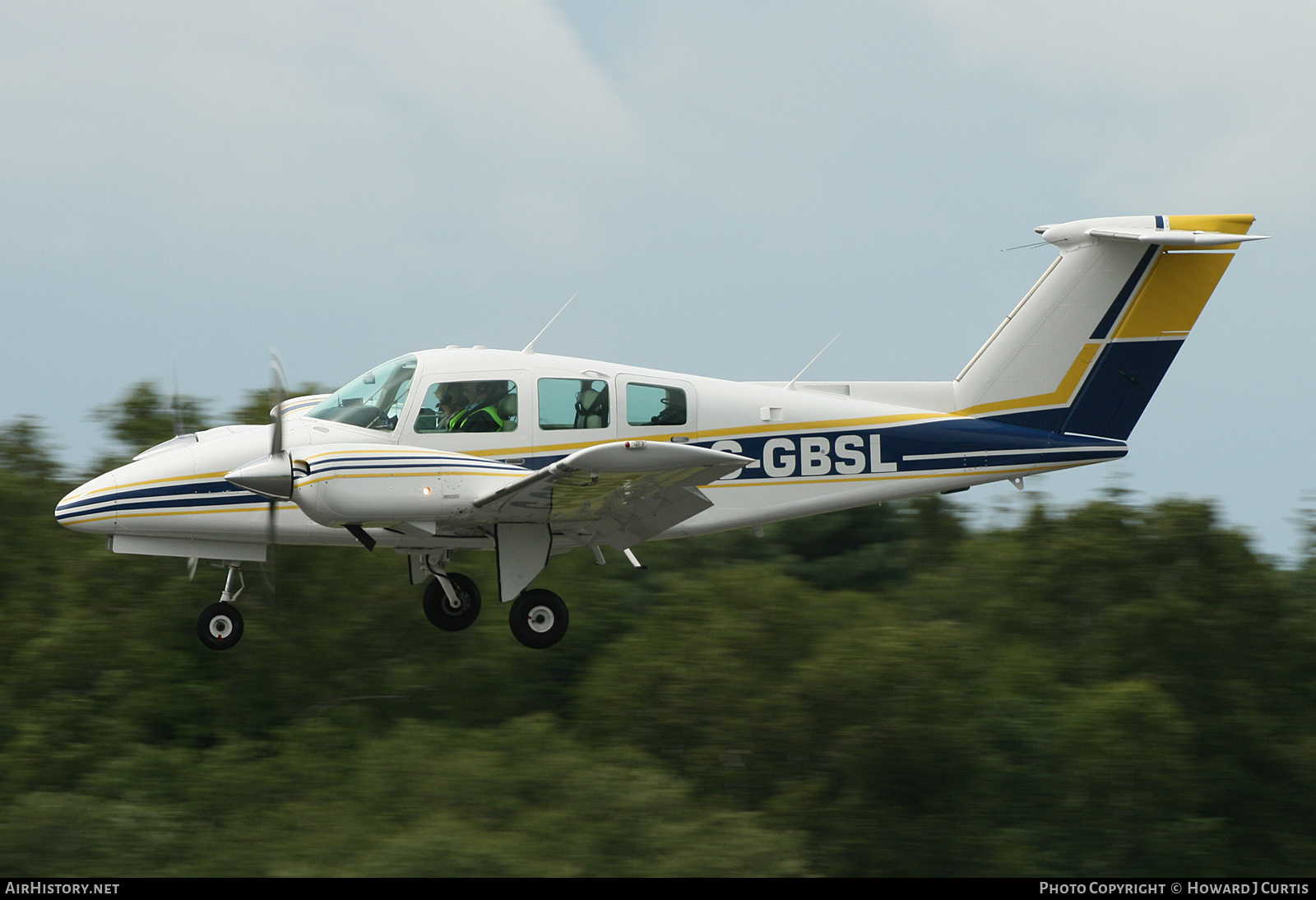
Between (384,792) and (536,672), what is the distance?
4.35 m

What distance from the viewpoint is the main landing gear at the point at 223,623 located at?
12.0 m

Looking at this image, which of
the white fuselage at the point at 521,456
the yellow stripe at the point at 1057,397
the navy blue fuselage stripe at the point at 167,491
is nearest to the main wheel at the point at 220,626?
the white fuselage at the point at 521,456

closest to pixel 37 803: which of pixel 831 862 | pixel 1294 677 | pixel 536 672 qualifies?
pixel 536 672

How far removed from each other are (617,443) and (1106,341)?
5.30 metres

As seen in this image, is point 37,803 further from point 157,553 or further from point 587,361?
point 587,361

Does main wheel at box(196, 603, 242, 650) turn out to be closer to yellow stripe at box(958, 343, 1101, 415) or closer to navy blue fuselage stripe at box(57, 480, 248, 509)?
navy blue fuselage stripe at box(57, 480, 248, 509)

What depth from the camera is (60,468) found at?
1039 inches

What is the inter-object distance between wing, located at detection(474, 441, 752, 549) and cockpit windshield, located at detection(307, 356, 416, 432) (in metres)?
1.31

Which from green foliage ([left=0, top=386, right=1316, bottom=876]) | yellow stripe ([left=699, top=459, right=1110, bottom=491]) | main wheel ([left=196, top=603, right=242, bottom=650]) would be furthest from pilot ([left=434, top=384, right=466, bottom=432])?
green foliage ([left=0, top=386, right=1316, bottom=876])

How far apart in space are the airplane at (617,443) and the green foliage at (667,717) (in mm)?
8445

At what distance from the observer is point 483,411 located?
1150cm

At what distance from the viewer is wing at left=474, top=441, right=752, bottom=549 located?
32.4ft

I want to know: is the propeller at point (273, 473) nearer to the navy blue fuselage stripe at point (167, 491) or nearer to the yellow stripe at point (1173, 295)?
the navy blue fuselage stripe at point (167, 491)

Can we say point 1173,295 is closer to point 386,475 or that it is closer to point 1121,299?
point 1121,299
